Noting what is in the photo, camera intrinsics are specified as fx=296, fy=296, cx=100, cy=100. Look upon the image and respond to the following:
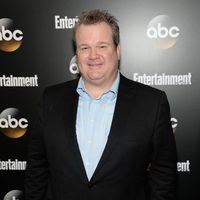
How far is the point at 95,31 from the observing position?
139 cm

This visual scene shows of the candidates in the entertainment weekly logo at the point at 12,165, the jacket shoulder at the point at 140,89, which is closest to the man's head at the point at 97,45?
the jacket shoulder at the point at 140,89

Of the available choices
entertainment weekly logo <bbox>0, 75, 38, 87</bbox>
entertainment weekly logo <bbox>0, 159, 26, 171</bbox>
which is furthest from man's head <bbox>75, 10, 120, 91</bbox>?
entertainment weekly logo <bbox>0, 159, 26, 171</bbox>

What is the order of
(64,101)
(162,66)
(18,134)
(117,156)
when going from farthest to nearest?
(18,134) < (162,66) < (64,101) < (117,156)

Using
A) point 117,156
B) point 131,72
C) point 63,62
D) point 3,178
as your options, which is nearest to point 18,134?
point 3,178

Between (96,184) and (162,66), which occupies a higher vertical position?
(162,66)

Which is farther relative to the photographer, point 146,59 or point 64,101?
point 146,59

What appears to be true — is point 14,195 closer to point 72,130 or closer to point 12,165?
point 12,165

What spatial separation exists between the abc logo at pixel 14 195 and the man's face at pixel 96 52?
1.33m

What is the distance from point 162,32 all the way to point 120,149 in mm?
1010

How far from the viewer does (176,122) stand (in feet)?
6.93

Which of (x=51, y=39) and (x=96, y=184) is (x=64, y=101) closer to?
(x=96, y=184)

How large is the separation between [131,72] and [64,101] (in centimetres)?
72

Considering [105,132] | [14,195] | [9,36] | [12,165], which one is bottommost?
[14,195]

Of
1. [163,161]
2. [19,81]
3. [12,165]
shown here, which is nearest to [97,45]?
[163,161]
